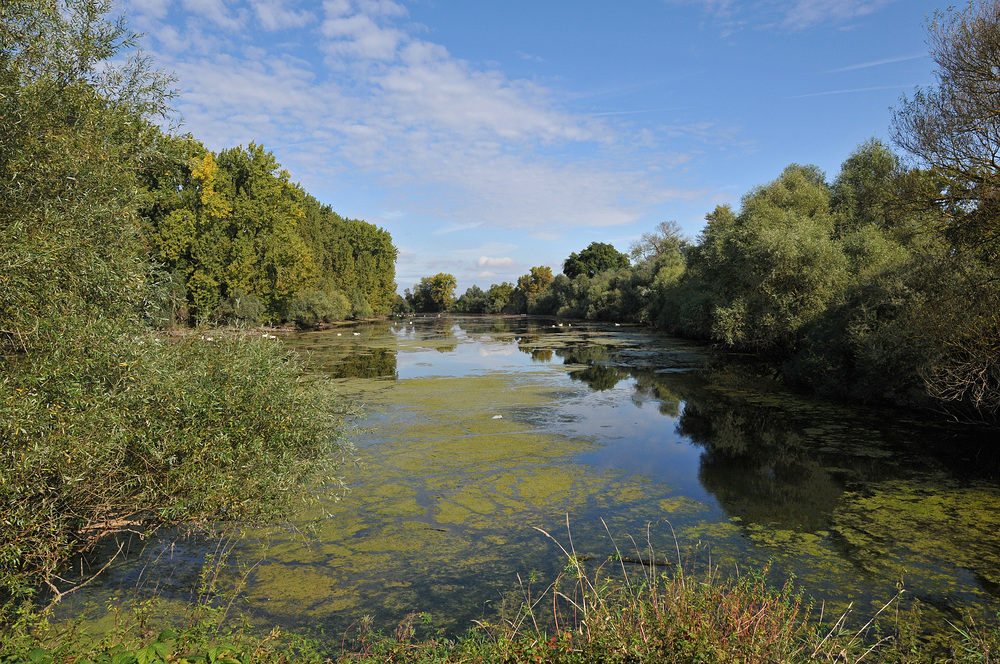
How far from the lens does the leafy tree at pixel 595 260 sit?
85.7 metres

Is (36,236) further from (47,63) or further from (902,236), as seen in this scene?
(902,236)

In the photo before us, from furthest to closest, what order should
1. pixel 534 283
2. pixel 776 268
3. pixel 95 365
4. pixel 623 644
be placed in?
1. pixel 534 283
2. pixel 776 268
3. pixel 95 365
4. pixel 623 644

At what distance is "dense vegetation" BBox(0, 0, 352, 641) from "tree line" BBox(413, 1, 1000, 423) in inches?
493

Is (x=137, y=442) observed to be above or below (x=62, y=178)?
below

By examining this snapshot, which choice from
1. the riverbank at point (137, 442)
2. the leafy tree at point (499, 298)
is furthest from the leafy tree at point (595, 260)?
the riverbank at point (137, 442)

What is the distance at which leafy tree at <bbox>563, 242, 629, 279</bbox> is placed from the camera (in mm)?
85650

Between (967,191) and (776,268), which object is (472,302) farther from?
(967,191)

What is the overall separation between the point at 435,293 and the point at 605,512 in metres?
109

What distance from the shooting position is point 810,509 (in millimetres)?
9102

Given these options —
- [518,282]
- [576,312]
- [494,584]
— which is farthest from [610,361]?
[518,282]

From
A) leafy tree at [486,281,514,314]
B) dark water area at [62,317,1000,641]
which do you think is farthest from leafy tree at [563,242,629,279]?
dark water area at [62,317,1000,641]

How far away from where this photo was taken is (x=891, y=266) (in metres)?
16.8

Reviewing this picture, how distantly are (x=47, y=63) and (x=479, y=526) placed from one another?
816cm

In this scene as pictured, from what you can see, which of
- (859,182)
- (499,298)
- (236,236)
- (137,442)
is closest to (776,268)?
(859,182)
